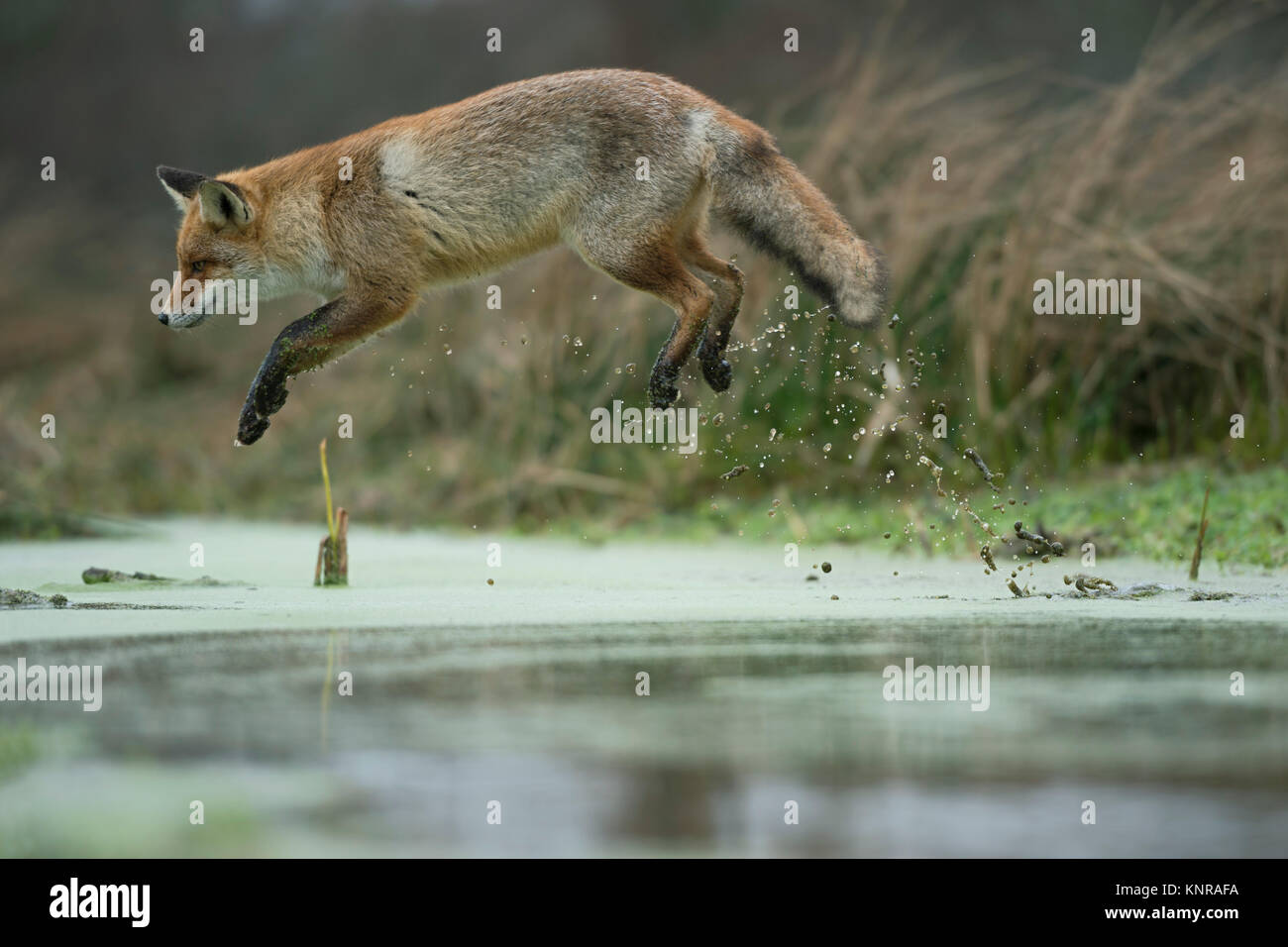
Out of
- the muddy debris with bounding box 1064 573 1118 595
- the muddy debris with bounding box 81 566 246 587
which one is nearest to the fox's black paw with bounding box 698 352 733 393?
the muddy debris with bounding box 1064 573 1118 595

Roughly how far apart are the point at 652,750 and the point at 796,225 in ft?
10.00

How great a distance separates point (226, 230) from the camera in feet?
18.8

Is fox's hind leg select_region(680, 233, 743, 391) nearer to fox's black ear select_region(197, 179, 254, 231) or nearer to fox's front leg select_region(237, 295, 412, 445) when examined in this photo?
fox's front leg select_region(237, 295, 412, 445)

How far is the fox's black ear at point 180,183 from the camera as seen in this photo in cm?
587

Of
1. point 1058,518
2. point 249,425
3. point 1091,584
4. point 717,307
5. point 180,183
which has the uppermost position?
point 180,183

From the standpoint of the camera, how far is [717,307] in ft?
19.6

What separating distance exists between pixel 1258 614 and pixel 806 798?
276cm

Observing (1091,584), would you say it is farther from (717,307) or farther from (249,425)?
(249,425)

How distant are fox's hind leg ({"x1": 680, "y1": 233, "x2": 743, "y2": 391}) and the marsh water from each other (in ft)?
5.83

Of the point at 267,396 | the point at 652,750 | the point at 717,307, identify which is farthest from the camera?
the point at 717,307

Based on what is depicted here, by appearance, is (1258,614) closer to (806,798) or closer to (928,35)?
(806,798)

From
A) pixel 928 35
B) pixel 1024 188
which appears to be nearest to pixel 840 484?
pixel 1024 188

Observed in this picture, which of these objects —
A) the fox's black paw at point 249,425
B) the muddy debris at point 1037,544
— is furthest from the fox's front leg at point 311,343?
the muddy debris at point 1037,544

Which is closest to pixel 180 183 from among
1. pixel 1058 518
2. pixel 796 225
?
pixel 796 225
